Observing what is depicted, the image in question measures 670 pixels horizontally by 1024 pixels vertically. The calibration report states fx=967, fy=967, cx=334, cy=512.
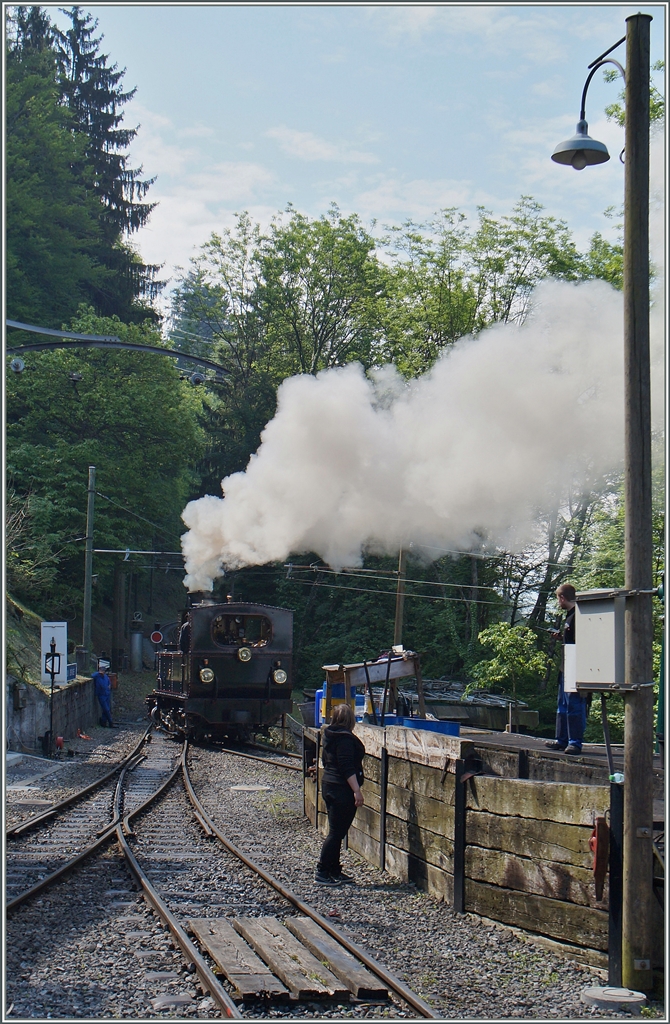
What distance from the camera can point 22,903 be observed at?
769 cm

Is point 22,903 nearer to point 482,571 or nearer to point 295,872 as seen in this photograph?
point 295,872

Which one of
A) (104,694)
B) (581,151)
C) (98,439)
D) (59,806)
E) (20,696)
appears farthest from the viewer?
(98,439)

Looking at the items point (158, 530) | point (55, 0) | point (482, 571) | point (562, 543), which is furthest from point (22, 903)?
point (158, 530)

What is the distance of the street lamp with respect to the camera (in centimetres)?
573

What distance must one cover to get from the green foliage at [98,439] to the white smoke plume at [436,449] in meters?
15.4

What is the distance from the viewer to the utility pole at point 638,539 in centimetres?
573

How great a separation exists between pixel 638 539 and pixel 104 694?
84.0 ft

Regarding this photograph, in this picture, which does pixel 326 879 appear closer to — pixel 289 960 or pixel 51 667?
pixel 289 960

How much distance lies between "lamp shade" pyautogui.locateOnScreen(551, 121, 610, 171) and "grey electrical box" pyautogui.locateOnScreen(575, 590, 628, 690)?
323cm

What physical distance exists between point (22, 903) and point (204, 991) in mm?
2719

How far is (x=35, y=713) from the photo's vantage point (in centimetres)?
2102

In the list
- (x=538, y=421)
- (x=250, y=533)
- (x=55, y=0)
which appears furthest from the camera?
(x=250, y=533)

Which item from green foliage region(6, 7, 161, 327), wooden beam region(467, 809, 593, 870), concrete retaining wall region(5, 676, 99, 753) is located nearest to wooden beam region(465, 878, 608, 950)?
wooden beam region(467, 809, 593, 870)

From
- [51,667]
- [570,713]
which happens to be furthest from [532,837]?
[51,667]
